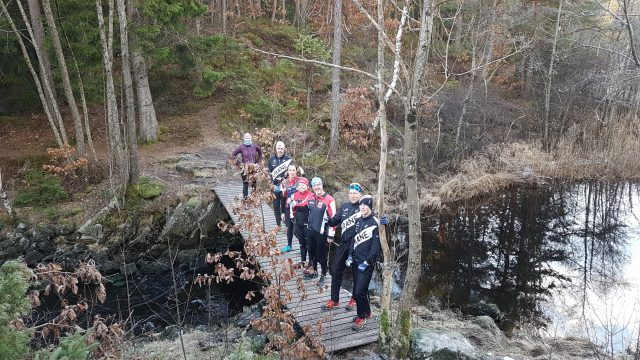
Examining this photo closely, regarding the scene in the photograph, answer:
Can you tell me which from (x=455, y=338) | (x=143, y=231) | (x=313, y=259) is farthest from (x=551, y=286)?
(x=143, y=231)

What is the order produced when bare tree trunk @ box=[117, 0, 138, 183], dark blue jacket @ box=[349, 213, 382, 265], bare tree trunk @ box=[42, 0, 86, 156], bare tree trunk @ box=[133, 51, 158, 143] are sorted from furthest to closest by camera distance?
bare tree trunk @ box=[133, 51, 158, 143]
bare tree trunk @ box=[42, 0, 86, 156]
bare tree trunk @ box=[117, 0, 138, 183]
dark blue jacket @ box=[349, 213, 382, 265]

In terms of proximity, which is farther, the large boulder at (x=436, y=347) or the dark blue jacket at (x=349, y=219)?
the dark blue jacket at (x=349, y=219)

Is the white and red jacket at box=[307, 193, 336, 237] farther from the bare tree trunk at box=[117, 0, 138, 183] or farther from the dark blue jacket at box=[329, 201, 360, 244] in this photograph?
the bare tree trunk at box=[117, 0, 138, 183]

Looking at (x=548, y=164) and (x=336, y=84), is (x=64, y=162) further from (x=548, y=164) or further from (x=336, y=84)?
(x=548, y=164)

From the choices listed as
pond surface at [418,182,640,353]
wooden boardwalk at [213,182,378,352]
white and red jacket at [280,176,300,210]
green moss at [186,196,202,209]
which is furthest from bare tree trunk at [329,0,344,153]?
wooden boardwalk at [213,182,378,352]

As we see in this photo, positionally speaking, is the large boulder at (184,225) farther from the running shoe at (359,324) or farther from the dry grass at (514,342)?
the running shoe at (359,324)

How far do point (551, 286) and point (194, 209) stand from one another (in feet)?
27.9

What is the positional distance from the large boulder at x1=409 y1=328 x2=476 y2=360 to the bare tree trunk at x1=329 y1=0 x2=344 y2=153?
9.45 m

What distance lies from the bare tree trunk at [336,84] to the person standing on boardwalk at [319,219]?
7.63 meters

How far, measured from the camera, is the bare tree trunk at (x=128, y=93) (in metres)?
9.77

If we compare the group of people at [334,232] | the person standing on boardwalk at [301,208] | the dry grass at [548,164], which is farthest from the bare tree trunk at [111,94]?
the dry grass at [548,164]

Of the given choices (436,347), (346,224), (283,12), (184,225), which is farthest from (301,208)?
(283,12)

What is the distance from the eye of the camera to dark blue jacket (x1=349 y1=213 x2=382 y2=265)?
18.2ft


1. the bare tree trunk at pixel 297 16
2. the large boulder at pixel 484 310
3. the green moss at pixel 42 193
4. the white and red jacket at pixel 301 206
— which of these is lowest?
the large boulder at pixel 484 310
